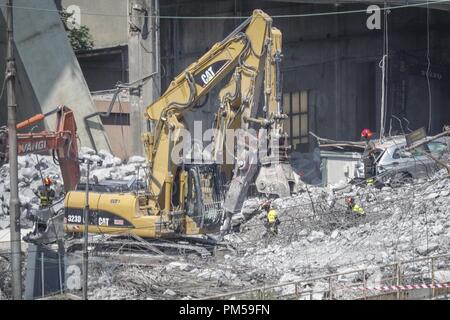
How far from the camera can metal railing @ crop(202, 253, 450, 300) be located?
17562 millimetres

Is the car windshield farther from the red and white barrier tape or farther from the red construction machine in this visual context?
the red and white barrier tape

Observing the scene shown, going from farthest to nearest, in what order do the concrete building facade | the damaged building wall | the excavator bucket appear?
the damaged building wall
the concrete building facade
the excavator bucket

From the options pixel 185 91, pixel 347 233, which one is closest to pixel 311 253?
pixel 347 233

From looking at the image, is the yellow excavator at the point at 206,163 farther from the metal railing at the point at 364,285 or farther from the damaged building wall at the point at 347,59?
the damaged building wall at the point at 347,59

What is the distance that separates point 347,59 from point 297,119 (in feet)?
8.39

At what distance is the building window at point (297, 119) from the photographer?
124 feet

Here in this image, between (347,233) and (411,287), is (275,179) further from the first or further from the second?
(411,287)

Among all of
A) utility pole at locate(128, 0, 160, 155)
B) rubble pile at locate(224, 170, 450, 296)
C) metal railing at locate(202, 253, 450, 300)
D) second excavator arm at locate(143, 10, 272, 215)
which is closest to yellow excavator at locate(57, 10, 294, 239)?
second excavator arm at locate(143, 10, 272, 215)

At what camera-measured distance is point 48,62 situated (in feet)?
105

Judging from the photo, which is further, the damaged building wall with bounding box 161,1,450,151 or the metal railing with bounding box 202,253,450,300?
the damaged building wall with bounding box 161,1,450,151

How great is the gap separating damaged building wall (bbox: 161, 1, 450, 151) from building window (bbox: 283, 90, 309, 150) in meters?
0.18

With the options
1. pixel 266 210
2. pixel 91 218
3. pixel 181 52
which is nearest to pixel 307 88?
pixel 181 52

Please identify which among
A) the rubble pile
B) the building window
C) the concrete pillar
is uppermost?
the concrete pillar

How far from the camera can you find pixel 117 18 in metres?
34.9
